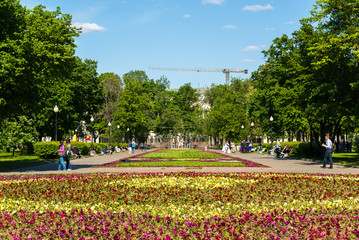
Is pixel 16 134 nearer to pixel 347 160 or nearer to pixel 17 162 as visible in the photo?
pixel 17 162

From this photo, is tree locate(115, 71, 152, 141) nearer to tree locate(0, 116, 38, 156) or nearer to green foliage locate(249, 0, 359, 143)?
tree locate(0, 116, 38, 156)

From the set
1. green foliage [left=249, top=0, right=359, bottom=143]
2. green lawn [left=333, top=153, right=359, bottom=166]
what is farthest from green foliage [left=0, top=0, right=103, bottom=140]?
green lawn [left=333, top=153, right=359, bottom=166]

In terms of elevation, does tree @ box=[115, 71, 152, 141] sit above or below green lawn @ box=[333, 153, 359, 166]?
above

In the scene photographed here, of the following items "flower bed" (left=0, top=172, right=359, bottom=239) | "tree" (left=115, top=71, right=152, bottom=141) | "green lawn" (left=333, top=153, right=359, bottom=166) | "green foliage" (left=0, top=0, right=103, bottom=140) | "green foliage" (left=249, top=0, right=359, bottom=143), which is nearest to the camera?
"flower bed" (left=0, top=172, right=359, bottom=239)

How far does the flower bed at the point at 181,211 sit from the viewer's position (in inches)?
275

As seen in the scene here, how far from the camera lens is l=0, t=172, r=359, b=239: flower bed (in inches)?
275

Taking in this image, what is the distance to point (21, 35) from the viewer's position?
20.9 metres

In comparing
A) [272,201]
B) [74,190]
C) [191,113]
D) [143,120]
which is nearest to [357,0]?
[272,201]

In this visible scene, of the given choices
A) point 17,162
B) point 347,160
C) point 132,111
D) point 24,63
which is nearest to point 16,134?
point 17,162

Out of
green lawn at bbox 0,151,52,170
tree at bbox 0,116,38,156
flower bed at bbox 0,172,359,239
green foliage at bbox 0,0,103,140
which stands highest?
green foliage at bbox 0,0,103,140

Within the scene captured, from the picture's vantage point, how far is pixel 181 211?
8.56 m

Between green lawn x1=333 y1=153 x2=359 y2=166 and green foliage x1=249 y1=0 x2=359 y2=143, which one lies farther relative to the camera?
green lawn x1=333 y1=153 x2=359 y2=166

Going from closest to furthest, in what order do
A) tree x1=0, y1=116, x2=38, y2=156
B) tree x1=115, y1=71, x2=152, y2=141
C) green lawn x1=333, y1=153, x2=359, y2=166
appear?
green lawn x1=333, y1=153, x2=359, y2=166 → tree x1=0, y1=116, x2=38, y2=156 → tree x1=115, y1=71, x2=152, y2=141

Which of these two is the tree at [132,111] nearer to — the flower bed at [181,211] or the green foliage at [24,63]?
the green foliage at [24,63]
